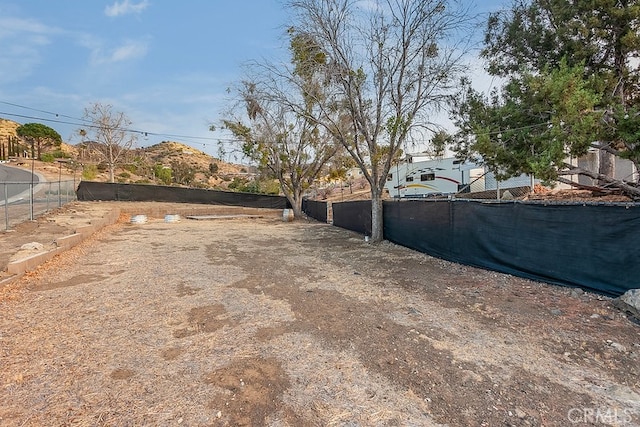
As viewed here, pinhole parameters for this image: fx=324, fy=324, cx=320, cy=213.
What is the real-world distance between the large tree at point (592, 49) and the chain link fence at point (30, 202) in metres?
12.8

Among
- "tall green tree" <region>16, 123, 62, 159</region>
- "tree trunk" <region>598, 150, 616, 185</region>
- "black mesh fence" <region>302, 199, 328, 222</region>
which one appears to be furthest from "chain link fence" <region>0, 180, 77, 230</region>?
"tall green tree" <region>16, 123, 62, 159</region>

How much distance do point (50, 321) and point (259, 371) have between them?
103 inches

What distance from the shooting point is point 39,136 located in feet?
142

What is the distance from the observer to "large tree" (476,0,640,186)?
591 cm

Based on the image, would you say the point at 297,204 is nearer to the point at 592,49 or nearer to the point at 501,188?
the point at 501,188

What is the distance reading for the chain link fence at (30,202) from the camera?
921 cm

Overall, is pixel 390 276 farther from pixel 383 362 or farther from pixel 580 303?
pixel 383 362

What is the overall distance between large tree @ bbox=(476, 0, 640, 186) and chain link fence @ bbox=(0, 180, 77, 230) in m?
12.8

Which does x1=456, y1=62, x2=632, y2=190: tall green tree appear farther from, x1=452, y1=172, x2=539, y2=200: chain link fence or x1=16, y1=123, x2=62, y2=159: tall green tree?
x1=16, y1=123, x2=62, y2=159: tall green tree

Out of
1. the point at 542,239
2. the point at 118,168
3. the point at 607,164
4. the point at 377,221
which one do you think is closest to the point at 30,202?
the point at 377,221

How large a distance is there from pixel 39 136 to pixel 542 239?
5714 cm

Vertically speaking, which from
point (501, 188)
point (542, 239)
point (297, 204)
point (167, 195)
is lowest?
point (542, 239)

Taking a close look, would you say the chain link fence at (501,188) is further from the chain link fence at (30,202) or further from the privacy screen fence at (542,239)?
the chain link fence at (30,202)

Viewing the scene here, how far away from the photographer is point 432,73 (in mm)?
7922
